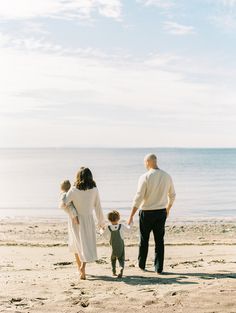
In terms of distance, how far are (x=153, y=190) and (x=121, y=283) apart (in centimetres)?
163

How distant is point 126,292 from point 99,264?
2666 mm

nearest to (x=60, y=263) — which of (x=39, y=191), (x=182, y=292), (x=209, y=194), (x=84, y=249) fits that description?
(x=84, y=249)

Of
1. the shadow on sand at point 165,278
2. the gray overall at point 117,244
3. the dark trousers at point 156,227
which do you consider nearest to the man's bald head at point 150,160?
the dark trousers at point 156,227

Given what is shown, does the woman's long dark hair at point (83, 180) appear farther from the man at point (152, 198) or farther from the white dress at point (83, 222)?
the man at point (152, 198)

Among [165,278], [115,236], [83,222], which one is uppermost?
[83,222]

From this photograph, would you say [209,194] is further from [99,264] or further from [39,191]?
[99,264]

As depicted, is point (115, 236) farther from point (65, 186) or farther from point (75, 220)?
point (65, 186)

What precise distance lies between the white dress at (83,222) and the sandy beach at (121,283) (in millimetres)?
457

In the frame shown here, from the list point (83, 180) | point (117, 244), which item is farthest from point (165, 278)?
point (83, 180)

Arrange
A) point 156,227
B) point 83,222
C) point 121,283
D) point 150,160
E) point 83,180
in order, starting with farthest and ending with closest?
point 156,227 → point 150,160 → point 83,222 → point 83,180 → point 121,283

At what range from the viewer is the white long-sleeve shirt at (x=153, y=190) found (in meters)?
8.48

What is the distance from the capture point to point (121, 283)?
787cm

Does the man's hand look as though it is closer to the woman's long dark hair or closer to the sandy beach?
the woman's long dark hair

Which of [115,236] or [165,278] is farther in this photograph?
[115,236]
